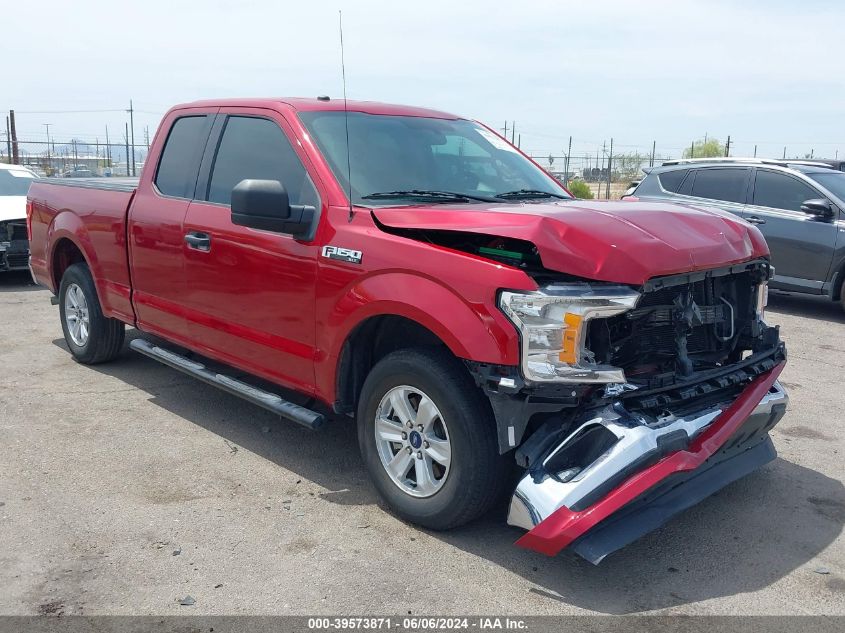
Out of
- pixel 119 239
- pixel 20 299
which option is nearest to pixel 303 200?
pixel 119 239

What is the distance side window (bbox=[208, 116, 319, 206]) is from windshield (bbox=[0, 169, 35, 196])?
7.80 meters

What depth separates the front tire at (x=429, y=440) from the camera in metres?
3.53

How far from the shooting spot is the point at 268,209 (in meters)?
4.04

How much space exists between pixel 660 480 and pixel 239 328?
2.58 meters

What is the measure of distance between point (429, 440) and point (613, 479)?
901 millimetres

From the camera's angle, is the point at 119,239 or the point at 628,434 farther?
the point at 119,239

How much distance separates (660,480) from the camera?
3.21 m

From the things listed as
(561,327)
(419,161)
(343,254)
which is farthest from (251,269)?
(561,327)

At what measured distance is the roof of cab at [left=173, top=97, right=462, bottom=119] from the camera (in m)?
4.72

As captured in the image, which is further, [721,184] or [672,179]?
[672,179]

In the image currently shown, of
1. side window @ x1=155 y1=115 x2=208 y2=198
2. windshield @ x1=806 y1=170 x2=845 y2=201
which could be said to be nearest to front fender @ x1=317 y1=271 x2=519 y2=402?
side window @ x1=155 y1=115 x2=208 y2=198

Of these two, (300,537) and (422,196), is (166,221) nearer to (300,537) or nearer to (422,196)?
(422,196)

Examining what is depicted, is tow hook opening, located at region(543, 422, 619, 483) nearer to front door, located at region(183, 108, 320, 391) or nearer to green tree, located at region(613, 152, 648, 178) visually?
front door, located at region(183, 108, 320, 391)

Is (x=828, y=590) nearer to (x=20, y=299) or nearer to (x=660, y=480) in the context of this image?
(x=660, y=480)
